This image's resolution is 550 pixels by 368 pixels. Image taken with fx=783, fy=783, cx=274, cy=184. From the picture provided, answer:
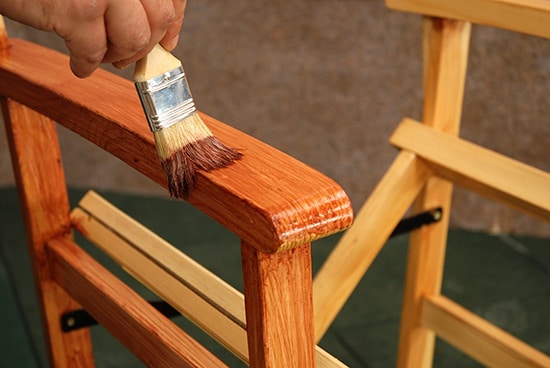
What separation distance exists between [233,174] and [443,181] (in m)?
0.90

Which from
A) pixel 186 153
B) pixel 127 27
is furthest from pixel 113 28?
pixel 186 153

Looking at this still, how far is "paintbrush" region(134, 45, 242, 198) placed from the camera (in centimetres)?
→ 62

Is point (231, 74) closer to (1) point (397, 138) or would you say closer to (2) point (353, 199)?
(2) point (353, 199)

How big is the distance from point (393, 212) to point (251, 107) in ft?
4.54

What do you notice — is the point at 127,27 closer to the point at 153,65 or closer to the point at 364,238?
the point at 153,65

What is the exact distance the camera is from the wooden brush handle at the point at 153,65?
0.63 m

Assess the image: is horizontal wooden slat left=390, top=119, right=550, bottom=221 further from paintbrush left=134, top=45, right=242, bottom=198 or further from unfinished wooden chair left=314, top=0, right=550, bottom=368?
paintbrush left=134, top=45, right=242, bottom=198

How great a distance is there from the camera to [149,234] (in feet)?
3.51

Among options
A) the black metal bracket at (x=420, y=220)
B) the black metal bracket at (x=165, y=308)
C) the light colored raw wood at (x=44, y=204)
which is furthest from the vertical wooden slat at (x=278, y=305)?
the black metal bracket at (x=420, y=220)

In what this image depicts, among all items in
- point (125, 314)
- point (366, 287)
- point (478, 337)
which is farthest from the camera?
point (366, 287)

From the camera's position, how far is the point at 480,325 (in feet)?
4.60

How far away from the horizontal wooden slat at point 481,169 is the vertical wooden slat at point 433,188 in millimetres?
71

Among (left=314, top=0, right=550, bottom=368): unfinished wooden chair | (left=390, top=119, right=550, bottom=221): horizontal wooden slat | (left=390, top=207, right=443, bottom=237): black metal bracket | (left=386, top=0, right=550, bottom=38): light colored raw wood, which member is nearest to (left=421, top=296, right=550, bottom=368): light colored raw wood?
(left=314, top=0, right=550, bottom=368): unfinished wooden chair

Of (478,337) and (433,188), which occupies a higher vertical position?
(433,188)
